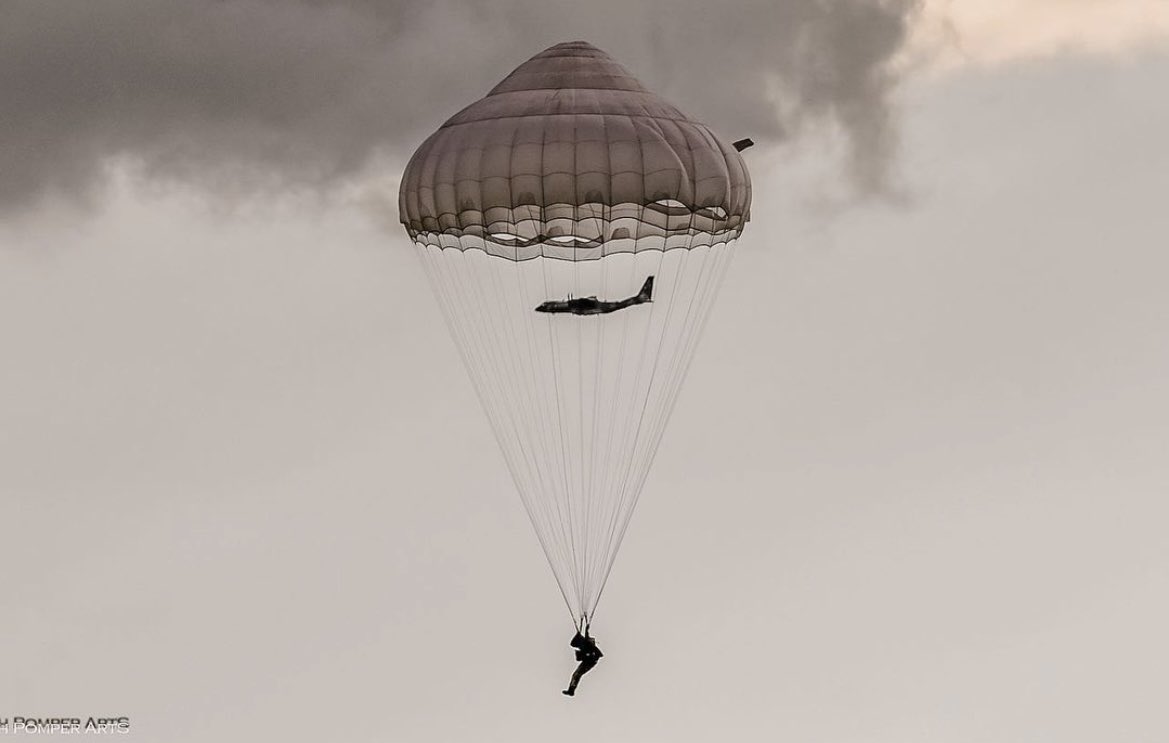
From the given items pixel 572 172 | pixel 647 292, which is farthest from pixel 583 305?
pixel 572 172

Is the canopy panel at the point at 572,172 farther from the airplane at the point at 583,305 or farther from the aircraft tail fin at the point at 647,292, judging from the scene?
the aircraft tail fin at the point at 647,292

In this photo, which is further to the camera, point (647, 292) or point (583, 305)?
point (647, 292)

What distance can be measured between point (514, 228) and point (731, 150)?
4.13m

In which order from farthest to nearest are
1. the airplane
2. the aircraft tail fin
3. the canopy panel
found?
the aircraft tail fin < the airplane < the canopy panel

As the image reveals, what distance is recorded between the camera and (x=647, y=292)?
160 feet

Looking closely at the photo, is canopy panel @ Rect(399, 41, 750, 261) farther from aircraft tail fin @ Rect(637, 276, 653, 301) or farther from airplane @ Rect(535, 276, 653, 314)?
aircraft tail fin @ Rect(637, 276, 653, 301)

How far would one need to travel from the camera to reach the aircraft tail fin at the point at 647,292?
160 ft

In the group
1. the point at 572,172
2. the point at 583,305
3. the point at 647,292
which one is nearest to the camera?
the point at 572,172

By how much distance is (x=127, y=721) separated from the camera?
227 ft

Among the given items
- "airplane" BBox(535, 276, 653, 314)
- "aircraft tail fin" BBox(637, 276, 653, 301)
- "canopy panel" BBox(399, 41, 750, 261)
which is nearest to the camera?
"canopy panel" BBox(399, 41, 750, 261)

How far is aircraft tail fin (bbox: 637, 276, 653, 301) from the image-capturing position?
48625 mm

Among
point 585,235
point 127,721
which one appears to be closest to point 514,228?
point 585,235

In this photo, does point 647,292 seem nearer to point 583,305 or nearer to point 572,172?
point 583,305

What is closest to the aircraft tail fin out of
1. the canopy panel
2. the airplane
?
the airplane
